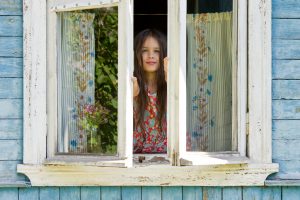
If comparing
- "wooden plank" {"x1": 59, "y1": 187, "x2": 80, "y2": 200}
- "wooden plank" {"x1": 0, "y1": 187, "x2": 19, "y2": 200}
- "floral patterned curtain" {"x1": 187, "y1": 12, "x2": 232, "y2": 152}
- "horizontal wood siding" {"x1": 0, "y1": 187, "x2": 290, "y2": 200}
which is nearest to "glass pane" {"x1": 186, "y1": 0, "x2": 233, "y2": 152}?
"floral patterned curtain" {"x1": 187, "y1": 12, "x2": 232, "y2": 152}

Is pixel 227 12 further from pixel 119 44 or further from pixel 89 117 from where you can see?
pixel 89 117

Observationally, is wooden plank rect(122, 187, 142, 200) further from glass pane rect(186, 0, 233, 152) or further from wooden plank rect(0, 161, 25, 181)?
wooden plank rect(0, 161, 25, 181)

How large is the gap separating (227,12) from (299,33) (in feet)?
1.48

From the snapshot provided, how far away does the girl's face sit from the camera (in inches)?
168

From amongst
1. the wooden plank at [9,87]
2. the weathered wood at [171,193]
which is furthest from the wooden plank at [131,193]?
the wooden plank at [9,87]

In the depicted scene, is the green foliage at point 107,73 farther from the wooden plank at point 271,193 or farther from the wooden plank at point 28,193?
the wooden plank at point 271,193

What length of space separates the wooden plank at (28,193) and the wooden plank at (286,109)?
58.7 inches

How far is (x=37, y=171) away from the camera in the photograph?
12.6 feet

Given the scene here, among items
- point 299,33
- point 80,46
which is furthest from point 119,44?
point 299,33

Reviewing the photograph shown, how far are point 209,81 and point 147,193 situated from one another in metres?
0.78

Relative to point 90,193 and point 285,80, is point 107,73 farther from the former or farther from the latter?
point 285,80

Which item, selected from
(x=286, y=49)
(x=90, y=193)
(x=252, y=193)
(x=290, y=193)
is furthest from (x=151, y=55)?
(x=290, y=193)

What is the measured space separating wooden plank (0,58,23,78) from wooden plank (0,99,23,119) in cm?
15

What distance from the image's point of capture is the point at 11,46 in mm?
3855
